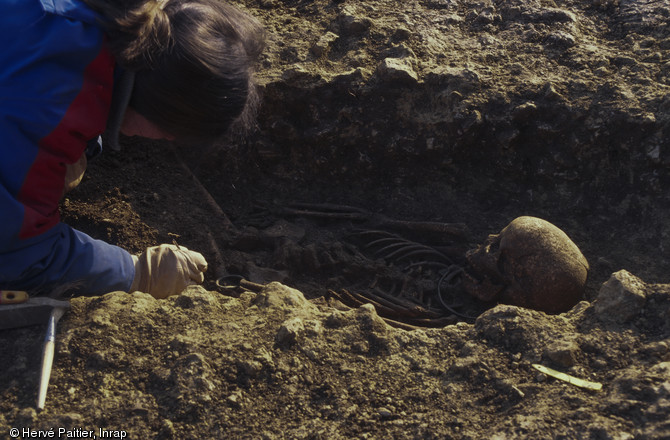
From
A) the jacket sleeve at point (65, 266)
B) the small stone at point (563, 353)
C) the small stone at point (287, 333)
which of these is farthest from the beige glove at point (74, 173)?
the small stone at point (563, 353)

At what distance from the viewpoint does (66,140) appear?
2.11 meters

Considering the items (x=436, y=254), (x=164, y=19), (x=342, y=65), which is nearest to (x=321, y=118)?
(x=342, y=65)

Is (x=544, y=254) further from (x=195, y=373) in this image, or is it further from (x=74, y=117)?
(x=74, y=117)

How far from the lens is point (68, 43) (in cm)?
198

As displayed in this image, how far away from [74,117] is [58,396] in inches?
39.0

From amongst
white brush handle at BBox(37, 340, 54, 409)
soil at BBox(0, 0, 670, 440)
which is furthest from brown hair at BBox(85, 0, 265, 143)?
white brush handle at BBox(37, 340, 54, 409)

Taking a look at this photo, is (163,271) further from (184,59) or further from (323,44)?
(323,44)

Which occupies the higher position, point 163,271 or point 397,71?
point 397,71

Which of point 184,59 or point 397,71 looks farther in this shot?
point 397,71

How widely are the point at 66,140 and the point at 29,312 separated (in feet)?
2.30

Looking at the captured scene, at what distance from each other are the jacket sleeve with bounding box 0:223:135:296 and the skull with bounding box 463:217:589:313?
6.81 feet

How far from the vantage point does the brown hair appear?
2025mm

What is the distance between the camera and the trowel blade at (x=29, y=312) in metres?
2.22

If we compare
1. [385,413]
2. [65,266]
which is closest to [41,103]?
[65,266]
